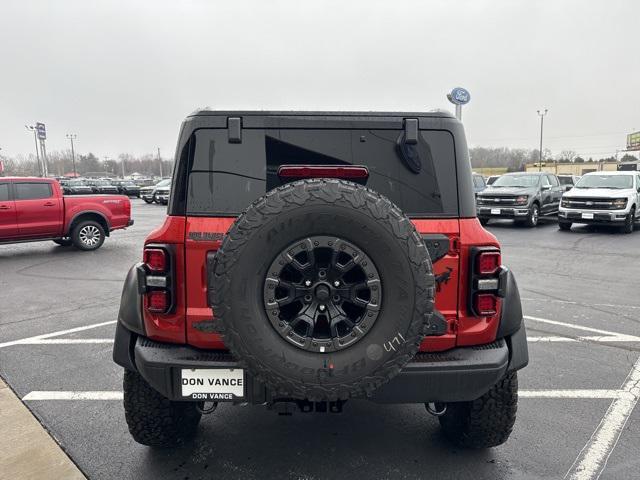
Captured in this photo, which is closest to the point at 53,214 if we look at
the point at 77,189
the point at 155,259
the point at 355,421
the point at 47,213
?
the point at 47,213

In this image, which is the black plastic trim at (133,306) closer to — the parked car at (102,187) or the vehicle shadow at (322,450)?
the vehicle shadow at (322,450)

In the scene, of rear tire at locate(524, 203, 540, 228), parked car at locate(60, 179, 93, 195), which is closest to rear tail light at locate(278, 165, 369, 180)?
rear tire at locate(524, 203, 540, 228)

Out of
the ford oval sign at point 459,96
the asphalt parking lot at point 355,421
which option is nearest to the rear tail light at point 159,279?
the asphalt parking lot at point 355,421

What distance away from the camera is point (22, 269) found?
883cm

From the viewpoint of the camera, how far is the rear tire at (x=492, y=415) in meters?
2.71

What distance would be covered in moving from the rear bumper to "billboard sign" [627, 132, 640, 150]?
295 feet

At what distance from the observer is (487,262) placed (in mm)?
2420

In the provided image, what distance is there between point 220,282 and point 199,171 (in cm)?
69

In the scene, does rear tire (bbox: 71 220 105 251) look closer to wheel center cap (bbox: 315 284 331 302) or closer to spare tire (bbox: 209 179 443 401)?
spare tire (bbox: 209 179 443 401)

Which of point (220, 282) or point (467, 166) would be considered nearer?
point (220, 282)

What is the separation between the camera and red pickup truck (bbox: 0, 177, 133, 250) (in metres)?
10.1

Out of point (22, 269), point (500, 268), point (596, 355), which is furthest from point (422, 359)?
point (22, 269)

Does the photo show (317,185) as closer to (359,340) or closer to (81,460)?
(359,340)

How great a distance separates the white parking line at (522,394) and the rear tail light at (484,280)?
1598 mm
